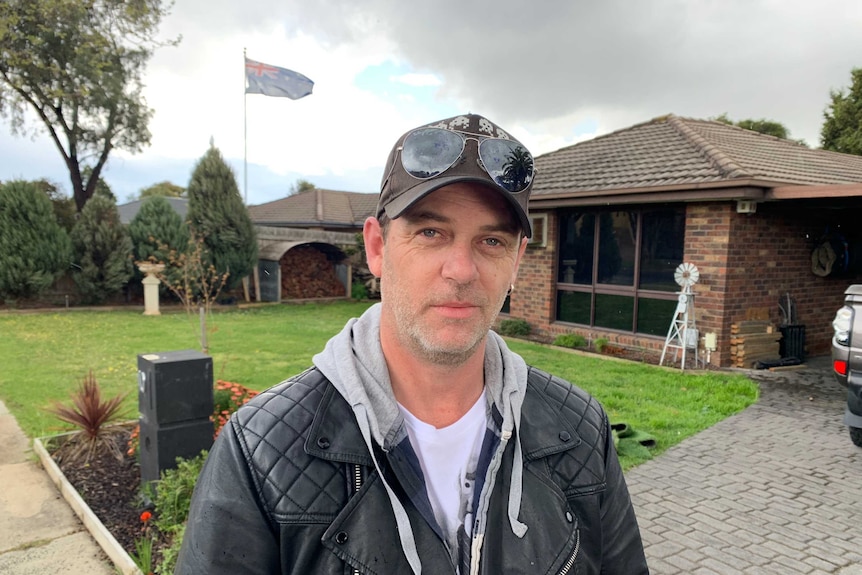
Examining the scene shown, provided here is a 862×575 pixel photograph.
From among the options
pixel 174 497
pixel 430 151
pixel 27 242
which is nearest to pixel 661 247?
pixel 174 497

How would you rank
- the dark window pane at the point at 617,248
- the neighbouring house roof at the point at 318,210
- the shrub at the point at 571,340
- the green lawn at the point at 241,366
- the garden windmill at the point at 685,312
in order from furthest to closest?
the neighbouring house roof at the point at 318,210 → the shrub at the point at 571,340 → the dark window pane at the point at 617,248 → the garden windmill at the point at 685,312 → the green lawn at the point at 241,366

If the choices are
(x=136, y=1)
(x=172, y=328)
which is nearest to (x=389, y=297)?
(x=172, y=328)

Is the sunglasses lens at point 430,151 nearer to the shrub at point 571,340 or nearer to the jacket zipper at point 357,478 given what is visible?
the jacket zipper at point 357,478

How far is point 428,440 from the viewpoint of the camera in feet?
4.78

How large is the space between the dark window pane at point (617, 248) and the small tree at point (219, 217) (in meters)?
11.1

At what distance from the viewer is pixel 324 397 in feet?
4.56

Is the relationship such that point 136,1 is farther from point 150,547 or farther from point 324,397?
point 324,397

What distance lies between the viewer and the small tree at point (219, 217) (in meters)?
17.0

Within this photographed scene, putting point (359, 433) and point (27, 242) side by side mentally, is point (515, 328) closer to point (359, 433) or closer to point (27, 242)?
point (359, 433)

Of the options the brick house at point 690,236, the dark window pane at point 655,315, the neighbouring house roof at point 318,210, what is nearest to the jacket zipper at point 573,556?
the brick house at point 690,236

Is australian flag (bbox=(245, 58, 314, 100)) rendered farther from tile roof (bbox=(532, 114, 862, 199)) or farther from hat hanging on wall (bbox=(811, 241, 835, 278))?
hat hanging on wall (bbox=(811, 241, 835, 278))

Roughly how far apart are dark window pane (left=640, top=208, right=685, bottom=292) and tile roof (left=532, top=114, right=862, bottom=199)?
644mm

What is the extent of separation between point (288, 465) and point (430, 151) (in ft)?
2.68

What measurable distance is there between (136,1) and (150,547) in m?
23.6
